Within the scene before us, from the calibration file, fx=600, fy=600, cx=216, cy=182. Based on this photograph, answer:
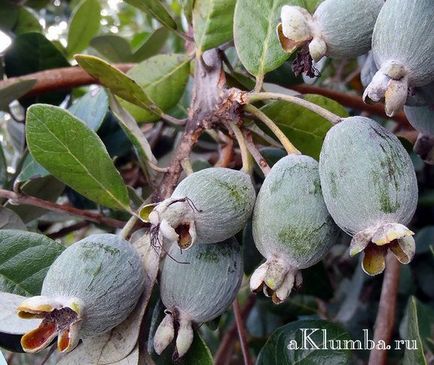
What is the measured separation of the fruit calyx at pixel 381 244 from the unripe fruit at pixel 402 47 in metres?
0.12

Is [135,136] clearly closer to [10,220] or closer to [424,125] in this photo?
[10,220]

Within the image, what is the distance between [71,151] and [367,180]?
1.32 ft

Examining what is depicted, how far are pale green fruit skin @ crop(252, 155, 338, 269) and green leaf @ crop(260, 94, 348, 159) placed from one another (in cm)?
20

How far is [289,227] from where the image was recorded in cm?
57

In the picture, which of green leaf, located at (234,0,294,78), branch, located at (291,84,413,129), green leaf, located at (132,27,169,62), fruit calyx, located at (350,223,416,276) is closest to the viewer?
fruit calyx, located at (350,223,416,276)

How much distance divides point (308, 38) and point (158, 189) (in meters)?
0.27

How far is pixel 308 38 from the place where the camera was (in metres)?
0.62

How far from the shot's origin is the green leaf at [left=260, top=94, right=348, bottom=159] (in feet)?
2.61

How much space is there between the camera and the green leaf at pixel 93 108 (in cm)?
92

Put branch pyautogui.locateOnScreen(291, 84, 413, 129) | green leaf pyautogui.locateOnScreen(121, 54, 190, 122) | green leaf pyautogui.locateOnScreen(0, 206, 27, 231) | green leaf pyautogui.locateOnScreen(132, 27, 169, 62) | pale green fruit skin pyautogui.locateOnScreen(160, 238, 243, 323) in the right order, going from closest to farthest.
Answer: pale green fruit skin pyautogui.locateOnScreen(160, 238, 243, 323) < green leaf pyautogui.locateOnScreen(0, 206, 27, 231) < green leaf pyautogui.locateOnScreen(121, 54, 190, 122) < branch pyautogui.locateOnScreen(291, 84, 413, 129) < green leaf pyautogui.locateOnScreen(132, 27, 169, 62)

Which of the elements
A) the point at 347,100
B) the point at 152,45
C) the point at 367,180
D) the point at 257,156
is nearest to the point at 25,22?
the point at 152,45

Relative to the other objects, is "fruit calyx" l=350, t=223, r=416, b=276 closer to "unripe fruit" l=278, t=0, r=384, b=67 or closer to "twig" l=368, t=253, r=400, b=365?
"unripe fruit" l=278, t=0, r=384, b=67

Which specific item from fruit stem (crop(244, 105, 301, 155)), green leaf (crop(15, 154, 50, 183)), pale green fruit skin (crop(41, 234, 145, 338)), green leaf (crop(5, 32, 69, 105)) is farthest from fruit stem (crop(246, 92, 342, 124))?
green leaf (crop(5, 32, 69, 105))

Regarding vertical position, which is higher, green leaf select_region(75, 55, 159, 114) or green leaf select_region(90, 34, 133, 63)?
green leaf select_region(75, 55, 159, 114)
